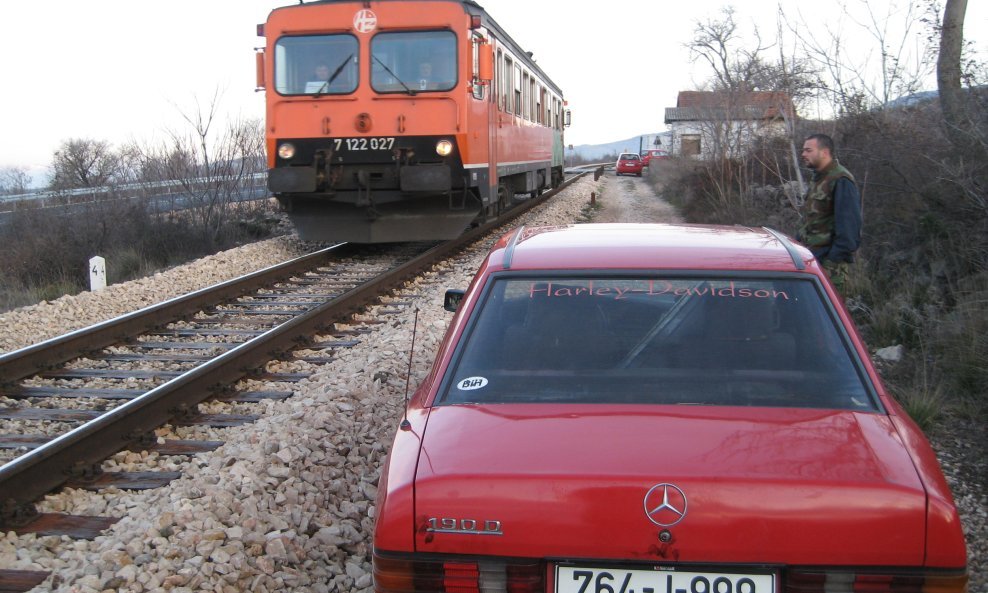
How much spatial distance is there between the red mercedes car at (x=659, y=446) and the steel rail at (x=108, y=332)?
180 inches

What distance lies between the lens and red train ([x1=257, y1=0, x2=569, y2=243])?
11.8 m

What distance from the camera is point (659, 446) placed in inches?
92.1

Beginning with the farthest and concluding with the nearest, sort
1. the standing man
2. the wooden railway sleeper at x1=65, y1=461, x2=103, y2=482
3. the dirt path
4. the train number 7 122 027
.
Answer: the dirt path < the train number 7 122 027 < the standing man < the wooden railway sleeper at x1=65, y1=461, x2=103, y2=482

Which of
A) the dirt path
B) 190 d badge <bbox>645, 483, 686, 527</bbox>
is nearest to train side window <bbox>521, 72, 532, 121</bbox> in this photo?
the dirt path

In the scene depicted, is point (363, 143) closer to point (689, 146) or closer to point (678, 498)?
point (678, 498)

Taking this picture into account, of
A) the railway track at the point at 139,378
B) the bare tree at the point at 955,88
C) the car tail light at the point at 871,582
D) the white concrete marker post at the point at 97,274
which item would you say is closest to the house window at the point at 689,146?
the bare tree at the point at 955,88

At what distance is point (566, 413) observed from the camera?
8.54ft

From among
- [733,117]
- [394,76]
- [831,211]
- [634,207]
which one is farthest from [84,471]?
[634,207]

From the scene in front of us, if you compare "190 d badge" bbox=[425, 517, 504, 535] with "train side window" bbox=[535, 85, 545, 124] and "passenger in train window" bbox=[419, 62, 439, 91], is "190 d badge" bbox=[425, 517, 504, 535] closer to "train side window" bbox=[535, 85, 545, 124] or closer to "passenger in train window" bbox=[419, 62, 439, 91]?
"passenger in train window" bbox=[419, 62, 439, 91]

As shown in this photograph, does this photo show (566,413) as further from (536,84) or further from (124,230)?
(536,84)

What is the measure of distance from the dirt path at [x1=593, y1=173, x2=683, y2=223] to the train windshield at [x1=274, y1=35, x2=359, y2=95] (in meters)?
8.72

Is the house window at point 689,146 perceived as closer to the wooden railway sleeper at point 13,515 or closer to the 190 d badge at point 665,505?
the wooden railway sleeper at point 13,515

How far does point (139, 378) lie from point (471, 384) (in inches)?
176

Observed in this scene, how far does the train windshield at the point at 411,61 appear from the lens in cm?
1185
